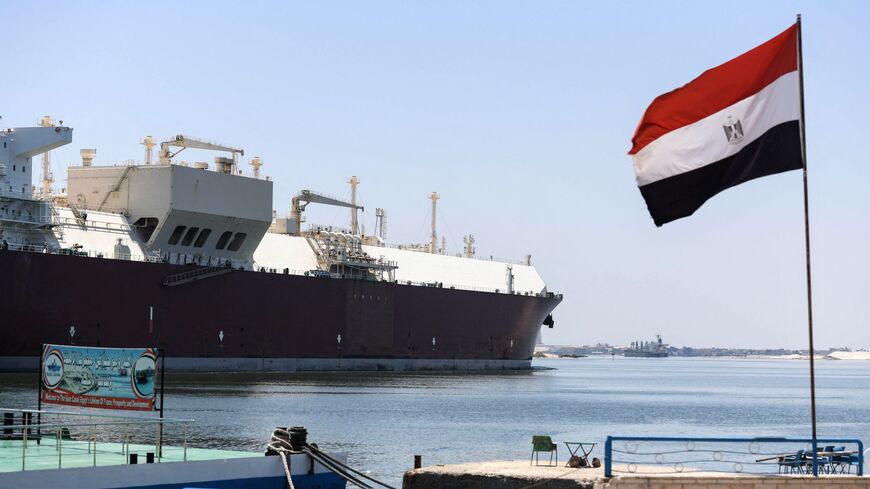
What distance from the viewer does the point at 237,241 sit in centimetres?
6212

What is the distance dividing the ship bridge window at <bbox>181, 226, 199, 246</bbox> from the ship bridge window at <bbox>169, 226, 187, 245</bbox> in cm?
33

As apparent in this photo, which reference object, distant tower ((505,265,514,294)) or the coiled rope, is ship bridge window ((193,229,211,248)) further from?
the coiled rope

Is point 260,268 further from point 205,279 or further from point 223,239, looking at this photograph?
point 205,279

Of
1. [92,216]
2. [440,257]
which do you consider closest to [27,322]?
[92,216]

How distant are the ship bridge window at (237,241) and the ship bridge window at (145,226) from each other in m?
4.95

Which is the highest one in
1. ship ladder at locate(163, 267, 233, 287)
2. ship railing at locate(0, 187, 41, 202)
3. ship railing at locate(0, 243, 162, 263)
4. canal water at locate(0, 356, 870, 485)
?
ship railing at locate(0, 187, 41, 202)

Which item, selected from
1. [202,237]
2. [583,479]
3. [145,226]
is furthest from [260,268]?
[583,479]

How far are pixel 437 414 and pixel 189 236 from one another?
22.4 meters

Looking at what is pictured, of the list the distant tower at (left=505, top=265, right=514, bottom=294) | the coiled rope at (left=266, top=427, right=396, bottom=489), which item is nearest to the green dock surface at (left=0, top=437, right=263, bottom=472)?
the coiled rope at (left=266, top=427, right=396, bottom=489)

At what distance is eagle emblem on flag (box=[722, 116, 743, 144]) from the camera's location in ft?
43.7

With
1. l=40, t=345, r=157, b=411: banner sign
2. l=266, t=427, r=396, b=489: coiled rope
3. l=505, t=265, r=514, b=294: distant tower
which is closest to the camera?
l=266, t=427, r=396, b=489: coiled rope

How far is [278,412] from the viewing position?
1500 inches

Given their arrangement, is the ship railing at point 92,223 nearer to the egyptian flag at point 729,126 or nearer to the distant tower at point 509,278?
the distant tower at point 509,278

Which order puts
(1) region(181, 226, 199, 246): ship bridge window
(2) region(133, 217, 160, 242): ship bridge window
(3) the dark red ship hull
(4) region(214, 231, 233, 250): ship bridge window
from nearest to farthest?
1. (3) the dark red ship hull
2. (2) region(133, 217, 160, 242): ship bridge window
3. (1) region(181, 226, 199, 246): ship bridge window
4. (4) region(214, 231, 233, 250): ship bridge window
